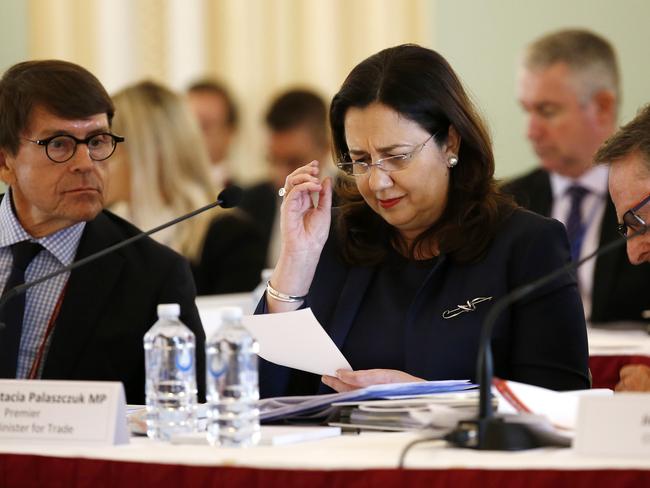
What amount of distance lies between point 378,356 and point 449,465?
0.97 metres

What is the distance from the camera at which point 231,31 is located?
743 cm

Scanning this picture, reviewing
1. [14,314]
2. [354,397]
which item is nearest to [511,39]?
[14,314]

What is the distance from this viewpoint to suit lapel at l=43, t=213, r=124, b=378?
2572 millimetres

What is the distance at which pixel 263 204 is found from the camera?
24.1 feet

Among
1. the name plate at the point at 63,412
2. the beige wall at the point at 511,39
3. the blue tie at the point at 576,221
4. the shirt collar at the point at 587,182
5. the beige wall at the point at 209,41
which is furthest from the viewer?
the beige wall at the point at 209,41

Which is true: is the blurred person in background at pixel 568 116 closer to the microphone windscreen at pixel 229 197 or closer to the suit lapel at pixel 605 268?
the suit lapel at pixel 605 268

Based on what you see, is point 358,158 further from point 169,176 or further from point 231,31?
point 231,31

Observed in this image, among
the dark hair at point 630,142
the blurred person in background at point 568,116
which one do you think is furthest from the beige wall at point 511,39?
the dark hair at point 630,142

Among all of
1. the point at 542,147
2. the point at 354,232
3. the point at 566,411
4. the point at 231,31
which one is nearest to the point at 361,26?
the point at 231,31

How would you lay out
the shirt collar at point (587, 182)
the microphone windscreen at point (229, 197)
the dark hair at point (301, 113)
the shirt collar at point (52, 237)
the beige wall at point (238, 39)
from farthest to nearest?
1. the beige wall at point (238, 39)
2. the dark hair at point (301, 113)
3. the shirt collar at point (587, 182)
4. the shirt collar at point (52, 237)
5. the microphone windscreen at point (229, 197)

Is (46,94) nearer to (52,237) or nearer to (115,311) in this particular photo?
(52,237)

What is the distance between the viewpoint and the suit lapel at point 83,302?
2.57 m

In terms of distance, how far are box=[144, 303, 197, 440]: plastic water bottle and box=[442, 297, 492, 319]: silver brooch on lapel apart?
61 cm

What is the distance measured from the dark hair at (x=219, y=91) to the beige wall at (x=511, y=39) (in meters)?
1.92
